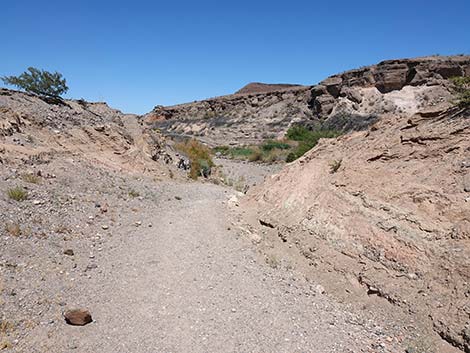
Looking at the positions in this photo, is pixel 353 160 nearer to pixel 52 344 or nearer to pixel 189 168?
pixel 52 344

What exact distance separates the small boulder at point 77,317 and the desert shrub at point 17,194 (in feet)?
12.7

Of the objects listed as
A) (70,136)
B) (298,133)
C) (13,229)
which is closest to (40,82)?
(70,136)

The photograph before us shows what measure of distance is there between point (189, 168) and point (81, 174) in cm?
712

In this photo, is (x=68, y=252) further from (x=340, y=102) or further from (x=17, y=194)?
(x=340, y=102)

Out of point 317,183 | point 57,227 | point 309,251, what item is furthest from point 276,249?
point 57,227

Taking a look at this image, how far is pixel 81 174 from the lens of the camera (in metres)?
10.3

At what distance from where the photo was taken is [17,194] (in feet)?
23.5

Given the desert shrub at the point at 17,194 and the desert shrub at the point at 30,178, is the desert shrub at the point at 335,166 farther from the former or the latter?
the desert shrub at the point at 30,178

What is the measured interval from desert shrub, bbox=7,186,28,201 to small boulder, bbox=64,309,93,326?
12.7 feet

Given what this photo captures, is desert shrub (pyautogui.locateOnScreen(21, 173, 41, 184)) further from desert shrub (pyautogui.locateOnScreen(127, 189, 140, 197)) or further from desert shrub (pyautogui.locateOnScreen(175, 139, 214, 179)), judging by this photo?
desert shrub (pyautogui.locateOnScreen(175, 139, 214, 179))

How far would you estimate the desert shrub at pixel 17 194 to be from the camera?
713cm

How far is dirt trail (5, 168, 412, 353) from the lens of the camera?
157 inches

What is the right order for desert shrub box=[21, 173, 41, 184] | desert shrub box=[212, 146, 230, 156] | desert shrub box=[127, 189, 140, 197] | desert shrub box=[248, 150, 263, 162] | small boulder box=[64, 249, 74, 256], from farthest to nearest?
desert shrub box=[212, 146, 230, 156] < desert shrub box=[248, 150, 263, 162] < desert shrub box=[127, 189, 140, 197] < desert shrub box=[21, 173, 41, 184] < small boulder box=[64, 249, 74, 256]

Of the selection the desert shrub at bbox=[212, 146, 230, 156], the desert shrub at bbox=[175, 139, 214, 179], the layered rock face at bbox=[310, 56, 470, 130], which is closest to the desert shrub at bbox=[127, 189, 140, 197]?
the desert shrub at bbox=[175, 139, 214, 179]
